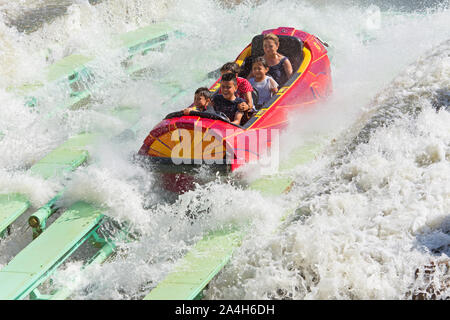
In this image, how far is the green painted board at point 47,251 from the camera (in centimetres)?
373

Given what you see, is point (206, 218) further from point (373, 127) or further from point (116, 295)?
point (373, 127)

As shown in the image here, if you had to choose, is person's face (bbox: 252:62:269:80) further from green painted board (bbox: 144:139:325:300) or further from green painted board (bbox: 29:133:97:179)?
green painted board (bbox: 144:139:325:300)

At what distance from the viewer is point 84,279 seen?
13.1ft

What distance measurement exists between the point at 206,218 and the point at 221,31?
17.2 feet

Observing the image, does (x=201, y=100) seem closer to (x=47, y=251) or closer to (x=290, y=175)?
(x=290, y=175)

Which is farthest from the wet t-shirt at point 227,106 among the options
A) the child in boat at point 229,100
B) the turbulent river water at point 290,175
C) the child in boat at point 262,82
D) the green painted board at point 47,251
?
the green painted board at point 47,251

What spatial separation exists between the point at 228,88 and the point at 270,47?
40.2 inches

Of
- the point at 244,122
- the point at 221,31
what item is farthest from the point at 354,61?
the point at 244,122

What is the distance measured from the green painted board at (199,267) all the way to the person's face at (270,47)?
2.42 meters

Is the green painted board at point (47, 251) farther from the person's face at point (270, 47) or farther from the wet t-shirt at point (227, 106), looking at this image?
the person's face at point (270, 47)

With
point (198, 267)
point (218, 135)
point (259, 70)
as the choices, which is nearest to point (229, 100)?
point (259, 70)

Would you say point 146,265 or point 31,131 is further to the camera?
point 31,131

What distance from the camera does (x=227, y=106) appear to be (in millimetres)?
5105

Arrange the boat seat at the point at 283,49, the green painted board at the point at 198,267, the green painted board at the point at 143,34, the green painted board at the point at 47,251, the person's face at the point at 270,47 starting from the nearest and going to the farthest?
the green painted board at the point at 198,267 < the green painted board at the point at 47,251 < the person's face at the point at 270,47 < the boat seat at the point at 283,49 < the green painted board at the point at 143,34
